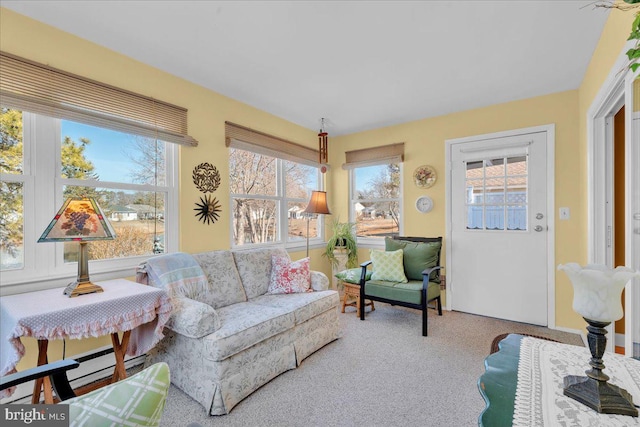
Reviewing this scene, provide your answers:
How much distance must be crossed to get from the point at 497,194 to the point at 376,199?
1.58m

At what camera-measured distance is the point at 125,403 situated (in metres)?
0.63

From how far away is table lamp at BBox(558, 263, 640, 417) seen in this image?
0.86 metres

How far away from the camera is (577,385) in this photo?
0.93 metres

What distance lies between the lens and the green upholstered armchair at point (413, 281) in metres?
3.04

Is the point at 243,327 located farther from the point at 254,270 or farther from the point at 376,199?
the point at 376,199

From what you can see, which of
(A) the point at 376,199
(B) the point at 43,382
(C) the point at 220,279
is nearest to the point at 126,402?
(B) the point at 43,382

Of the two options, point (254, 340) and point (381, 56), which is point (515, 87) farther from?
point (254, 340)

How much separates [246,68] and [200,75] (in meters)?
0.48

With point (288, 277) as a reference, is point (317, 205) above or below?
above

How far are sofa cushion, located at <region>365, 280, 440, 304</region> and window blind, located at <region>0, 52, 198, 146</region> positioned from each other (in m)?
2.46

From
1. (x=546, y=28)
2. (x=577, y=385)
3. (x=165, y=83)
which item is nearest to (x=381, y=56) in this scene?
(x=546, y=28)

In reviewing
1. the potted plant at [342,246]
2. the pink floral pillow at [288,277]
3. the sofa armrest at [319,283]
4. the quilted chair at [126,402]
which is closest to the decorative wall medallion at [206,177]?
the pink floral pillow at [288,277]

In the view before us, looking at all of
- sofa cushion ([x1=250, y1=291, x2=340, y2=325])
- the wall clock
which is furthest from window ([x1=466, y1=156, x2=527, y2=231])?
sofa cushion ([x1=250, y1=291, x2=340, y2=325])

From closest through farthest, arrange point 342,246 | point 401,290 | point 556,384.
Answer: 1. point 556,384
2. point 401,290
3. point 342,246
